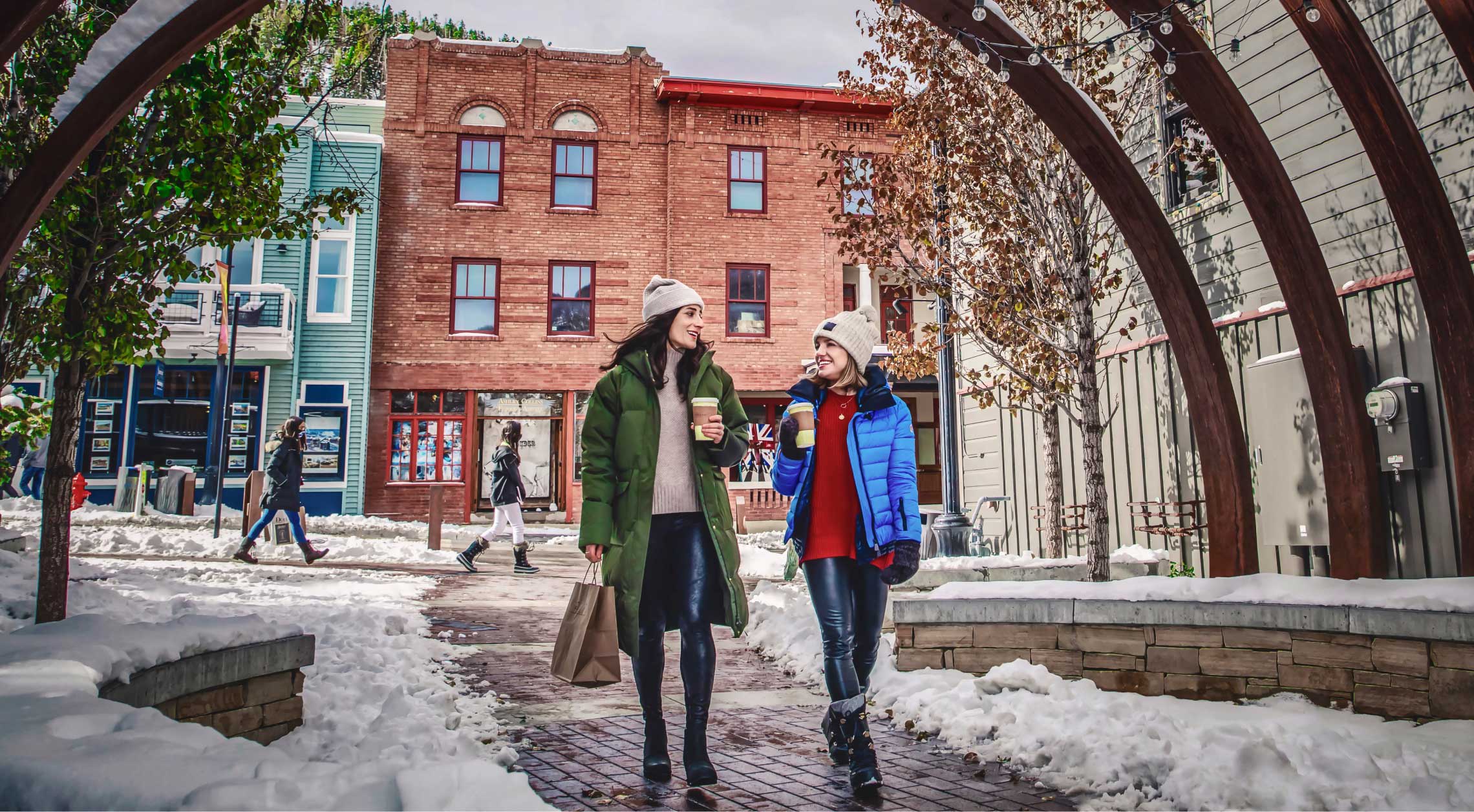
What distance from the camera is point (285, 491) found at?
11.8 m

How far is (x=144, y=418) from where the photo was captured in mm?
21547

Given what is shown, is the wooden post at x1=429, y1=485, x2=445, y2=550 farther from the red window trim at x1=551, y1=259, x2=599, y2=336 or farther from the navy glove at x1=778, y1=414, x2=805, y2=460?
the navy glove at x1=778, y1=414, x2=805, y2=460

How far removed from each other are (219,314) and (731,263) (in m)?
11.7

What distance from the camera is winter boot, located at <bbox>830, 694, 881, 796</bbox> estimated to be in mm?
3760

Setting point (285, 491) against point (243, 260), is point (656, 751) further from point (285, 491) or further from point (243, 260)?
point (243, 260)

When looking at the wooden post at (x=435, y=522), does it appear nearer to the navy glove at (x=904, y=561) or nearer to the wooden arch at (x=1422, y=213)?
the navy glove at (x=904, y=561)

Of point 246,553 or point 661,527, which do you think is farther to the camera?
point 246,553

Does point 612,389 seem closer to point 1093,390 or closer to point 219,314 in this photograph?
point 1093,390

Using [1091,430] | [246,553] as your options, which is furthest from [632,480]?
[246,553]

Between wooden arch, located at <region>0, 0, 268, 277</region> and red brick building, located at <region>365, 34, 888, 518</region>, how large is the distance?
1854cm

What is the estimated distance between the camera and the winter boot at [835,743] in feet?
13.3

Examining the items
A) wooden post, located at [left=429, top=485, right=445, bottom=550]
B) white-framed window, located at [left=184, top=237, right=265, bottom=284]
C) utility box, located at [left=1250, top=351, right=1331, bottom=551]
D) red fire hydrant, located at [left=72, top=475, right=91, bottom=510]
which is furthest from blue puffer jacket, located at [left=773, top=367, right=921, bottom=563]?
white-framed window, located at [left=184, top=237, right=265, bottom=284]

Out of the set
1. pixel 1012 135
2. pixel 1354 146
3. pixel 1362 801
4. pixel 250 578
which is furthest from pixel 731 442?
pixel 250 578

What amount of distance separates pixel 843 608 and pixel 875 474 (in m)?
0.57
